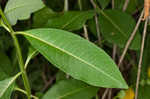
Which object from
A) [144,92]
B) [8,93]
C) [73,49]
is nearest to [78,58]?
[73,49]

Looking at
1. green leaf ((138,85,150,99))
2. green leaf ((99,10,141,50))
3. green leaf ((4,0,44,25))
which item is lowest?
green leaf ((138,85,150,99))

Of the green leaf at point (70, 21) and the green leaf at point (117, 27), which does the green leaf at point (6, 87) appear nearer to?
the green leaf at point (70, 21)

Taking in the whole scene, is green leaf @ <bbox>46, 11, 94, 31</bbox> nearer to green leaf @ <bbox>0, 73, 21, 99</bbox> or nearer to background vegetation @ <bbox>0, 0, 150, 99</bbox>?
background vegetation @ <bbox>0, 0, 150, 99</bbox>

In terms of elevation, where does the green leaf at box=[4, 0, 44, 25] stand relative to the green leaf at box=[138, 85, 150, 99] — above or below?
above

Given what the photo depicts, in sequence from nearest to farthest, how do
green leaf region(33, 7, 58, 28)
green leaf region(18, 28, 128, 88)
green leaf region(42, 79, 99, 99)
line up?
1. green leaf region(18, 28, 128, 88)
2. green leaf region(42, 79, 99, 99)
3. green leaf region(33, 7, 58, 28)

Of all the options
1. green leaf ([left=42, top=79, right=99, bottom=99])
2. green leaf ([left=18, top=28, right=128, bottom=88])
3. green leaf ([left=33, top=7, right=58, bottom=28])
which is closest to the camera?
green leaf ([left=18, top=28, right=128, bottom=88])

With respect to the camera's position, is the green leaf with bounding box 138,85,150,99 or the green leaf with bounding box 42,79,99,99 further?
the green leaf with bounding box 138,85,150,99

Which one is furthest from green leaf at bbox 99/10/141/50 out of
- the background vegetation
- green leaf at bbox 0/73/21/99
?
green leaf at bbox 0/73/21/99
